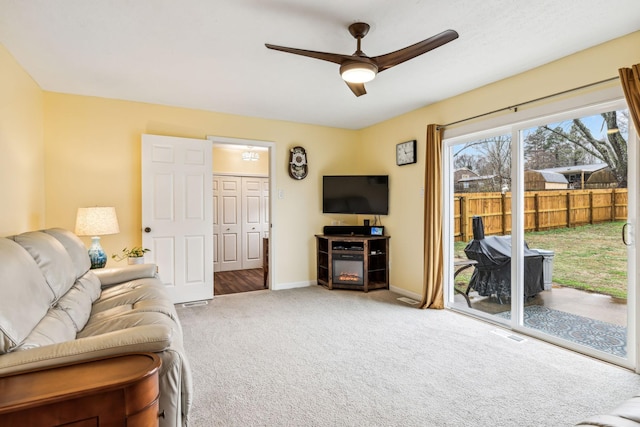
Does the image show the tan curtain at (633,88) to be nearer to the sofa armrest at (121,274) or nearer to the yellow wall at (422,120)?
the yellow wall at (422,120)

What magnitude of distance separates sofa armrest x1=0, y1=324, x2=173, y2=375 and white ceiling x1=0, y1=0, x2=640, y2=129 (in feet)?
6.43

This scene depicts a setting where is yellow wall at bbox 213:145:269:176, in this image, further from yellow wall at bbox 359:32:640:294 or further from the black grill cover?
the black grill cover

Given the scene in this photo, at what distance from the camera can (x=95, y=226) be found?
10.9 feet

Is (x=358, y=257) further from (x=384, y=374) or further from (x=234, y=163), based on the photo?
(x=234, y=163)

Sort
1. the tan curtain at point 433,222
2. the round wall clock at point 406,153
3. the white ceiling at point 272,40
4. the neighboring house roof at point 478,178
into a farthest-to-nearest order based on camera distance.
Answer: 1. the round wall clock at point 406,153
2. the tan curtain at point 433,222
3. the neighboring house roof at point 478,178
4. the white ceiling at point 272,40

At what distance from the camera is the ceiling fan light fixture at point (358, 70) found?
88.8 inches

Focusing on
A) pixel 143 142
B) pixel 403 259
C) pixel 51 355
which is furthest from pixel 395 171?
pixel 51 355

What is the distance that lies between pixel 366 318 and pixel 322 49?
2.71 m

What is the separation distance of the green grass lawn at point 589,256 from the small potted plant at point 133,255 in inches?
161

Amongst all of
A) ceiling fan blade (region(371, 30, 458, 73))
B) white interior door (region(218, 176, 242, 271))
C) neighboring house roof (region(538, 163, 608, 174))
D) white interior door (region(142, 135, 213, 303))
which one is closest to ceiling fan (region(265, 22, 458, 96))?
ceiling fan blade (region(371, 30, 458, 73))

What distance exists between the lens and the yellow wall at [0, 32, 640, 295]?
110 inches

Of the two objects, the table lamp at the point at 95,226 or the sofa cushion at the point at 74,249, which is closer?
the sofa cushion at the point at 74,249

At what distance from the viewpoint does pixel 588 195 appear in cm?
280

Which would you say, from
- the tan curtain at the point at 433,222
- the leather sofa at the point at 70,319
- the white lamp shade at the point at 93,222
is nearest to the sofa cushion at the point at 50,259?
the leather sofa at the point at 70,319
